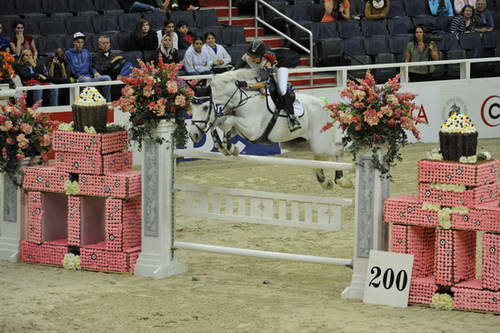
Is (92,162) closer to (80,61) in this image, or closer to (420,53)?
(80,61)

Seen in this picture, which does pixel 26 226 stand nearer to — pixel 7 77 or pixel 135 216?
pixel 135 216

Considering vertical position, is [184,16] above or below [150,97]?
above

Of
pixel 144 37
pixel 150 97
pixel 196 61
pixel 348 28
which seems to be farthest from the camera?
pixel 348 28

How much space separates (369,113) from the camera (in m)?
10.3

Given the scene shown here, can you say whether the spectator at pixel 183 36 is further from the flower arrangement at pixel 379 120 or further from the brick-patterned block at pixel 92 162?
the flower arrangement at pixel 379 120

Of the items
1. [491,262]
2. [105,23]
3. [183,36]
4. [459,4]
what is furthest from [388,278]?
[459,4]

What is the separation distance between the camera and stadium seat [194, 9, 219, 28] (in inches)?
824

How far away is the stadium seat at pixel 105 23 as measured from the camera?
19.7m

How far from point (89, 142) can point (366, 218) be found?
289 cm

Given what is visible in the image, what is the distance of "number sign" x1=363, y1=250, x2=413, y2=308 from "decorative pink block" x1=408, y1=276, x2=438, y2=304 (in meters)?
0.08

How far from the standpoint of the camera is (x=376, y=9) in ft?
74.7

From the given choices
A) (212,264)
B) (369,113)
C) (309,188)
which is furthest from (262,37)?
(369,113)

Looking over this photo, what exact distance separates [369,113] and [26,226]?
157 inches

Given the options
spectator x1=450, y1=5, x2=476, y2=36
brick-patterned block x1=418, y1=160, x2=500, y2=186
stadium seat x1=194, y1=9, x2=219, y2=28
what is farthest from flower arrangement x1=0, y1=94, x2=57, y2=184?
spectator x1=450, y1=5, x2=476, y2=36
